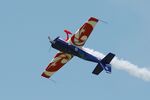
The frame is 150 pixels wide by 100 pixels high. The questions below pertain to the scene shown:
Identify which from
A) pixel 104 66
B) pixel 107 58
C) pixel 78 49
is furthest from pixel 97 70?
pixel 78 49

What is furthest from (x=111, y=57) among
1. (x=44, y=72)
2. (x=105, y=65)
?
(x=44, y=72)

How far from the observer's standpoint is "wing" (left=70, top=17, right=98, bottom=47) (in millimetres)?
110625

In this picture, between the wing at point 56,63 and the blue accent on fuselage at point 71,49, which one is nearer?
the blue accent on fuselage at point 71,49

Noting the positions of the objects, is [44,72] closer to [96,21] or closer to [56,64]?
[56,64]

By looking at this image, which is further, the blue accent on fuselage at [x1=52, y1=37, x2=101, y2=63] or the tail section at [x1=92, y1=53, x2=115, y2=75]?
the tail section at [x1=92, y1=53, x2=115, y2=75]

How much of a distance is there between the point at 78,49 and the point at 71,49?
44.1 inches

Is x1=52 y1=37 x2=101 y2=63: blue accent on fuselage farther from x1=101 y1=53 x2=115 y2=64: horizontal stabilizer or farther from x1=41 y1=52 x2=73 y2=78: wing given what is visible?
x1=41 y1=52 x2=73 y2=78: wing

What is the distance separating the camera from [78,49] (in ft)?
363

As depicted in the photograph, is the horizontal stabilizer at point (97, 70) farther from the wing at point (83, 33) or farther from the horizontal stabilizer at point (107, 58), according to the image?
the wing at point (83, 33)

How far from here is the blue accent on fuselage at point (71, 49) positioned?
356 ft

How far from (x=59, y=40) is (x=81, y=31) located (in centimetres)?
364

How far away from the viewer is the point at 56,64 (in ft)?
376

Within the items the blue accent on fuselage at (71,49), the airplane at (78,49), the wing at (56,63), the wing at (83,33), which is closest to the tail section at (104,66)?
the airplane at (78,49)

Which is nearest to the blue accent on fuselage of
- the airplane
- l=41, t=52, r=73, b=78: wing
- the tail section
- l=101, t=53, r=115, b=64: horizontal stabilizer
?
the airplane
